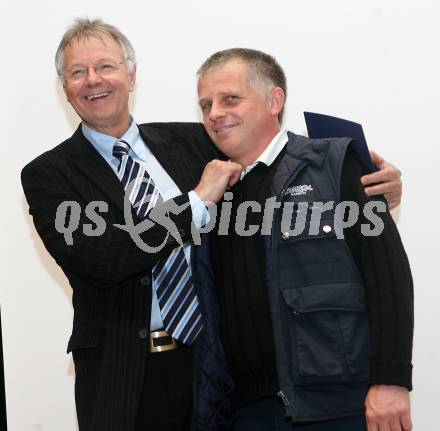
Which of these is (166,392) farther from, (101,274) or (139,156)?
(139,156)

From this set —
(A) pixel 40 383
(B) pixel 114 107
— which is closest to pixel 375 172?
(B) pixel 114 107

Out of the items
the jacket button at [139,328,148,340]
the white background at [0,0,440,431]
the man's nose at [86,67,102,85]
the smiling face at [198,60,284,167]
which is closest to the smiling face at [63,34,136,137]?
the man's nose at [86,67,102,85]

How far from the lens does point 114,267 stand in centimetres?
208

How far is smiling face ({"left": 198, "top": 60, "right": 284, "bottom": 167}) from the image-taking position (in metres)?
2.14

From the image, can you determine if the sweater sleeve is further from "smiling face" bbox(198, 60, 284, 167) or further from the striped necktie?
the striped necktie

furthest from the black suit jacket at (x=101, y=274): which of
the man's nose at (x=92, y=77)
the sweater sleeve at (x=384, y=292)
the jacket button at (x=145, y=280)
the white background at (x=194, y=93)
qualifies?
the white background at (x=194, y=93)

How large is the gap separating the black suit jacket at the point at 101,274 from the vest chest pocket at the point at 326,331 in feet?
1.25

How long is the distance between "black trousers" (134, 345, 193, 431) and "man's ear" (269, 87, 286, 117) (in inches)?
27.5

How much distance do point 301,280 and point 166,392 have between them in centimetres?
50

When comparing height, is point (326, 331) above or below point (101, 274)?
below

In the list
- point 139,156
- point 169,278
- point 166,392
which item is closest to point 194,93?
point 139,156

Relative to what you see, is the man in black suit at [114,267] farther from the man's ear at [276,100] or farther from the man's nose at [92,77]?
the man's ear at [276,100]
